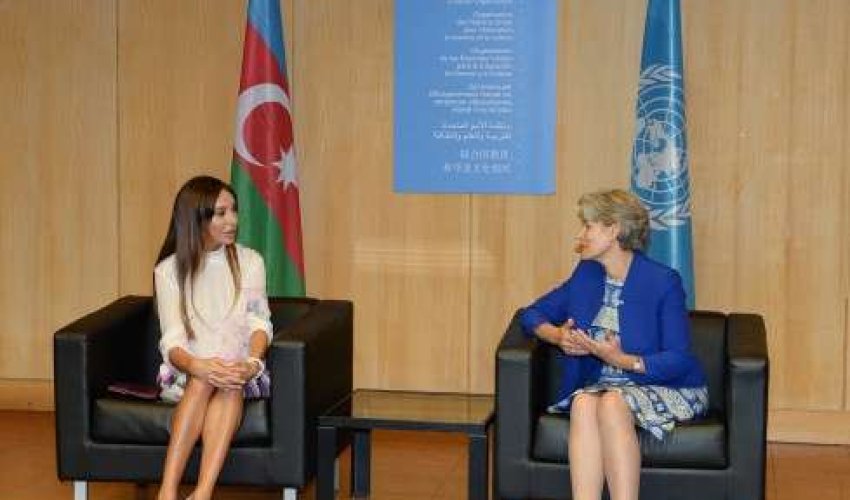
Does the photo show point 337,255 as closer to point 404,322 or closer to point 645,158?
point 404,322

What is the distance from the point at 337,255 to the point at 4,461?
6.11 ft

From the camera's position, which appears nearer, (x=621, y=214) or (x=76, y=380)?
(x=621, y=214)

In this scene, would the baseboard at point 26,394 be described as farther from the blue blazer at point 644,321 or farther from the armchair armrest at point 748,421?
the armchair armrest at point 748,421

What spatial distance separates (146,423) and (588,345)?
1597 millimetres

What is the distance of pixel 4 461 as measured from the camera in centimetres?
656

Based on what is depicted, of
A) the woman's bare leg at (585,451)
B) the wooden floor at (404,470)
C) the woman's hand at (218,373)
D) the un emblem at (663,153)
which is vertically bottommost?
the wooden floor at (404,470)

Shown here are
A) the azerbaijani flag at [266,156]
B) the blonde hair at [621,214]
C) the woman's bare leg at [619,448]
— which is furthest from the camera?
the azerbaijani flag at [266,156]

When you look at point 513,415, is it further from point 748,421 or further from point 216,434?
point 216,434

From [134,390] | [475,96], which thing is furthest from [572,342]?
[475,96]

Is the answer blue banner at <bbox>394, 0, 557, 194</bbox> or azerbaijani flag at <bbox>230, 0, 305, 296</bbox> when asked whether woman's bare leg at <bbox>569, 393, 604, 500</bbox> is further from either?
azerbaijani flag at <bbox>230, 0, 305, 296</bbox>

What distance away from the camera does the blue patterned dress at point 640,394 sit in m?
5.13

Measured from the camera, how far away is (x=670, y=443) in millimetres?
5113

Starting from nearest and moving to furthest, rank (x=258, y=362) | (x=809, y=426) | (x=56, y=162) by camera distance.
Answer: (x=258, y=362) < (x=809, y=426) < (x=56, y=162)

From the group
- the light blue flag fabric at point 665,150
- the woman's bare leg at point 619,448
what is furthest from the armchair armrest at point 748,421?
the light blue flag fabric at point 665,150
